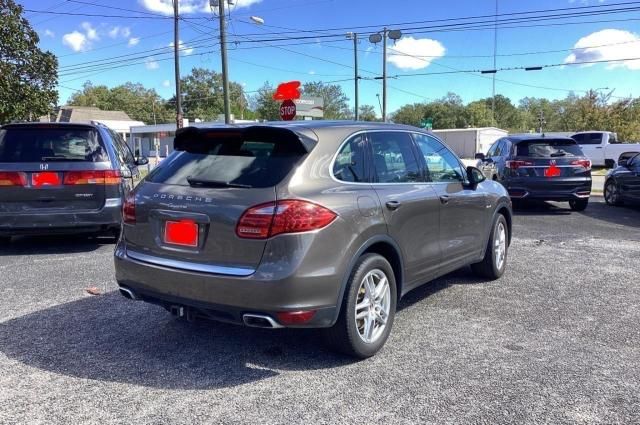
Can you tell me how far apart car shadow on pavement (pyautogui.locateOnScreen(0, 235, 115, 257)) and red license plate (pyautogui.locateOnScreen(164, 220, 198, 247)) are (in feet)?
14.6

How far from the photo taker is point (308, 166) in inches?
141

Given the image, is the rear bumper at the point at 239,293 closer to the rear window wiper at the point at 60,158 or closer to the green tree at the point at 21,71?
the rear window wiper at the point at 60,158

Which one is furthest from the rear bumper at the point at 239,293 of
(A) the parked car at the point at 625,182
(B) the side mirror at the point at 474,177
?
(A) the parked car at the point at 625,182

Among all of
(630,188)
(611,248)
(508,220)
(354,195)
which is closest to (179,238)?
(354,195)

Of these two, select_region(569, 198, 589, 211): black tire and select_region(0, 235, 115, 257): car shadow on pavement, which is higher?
select_region(569, 198, 589, 211): black tire

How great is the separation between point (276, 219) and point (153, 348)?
5.23 ft

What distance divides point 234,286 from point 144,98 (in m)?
126

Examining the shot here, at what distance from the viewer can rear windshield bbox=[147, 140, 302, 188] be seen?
3529 millimetres

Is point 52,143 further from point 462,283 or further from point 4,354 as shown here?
point 462,283

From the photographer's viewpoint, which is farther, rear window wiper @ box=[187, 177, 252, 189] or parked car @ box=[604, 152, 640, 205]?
parked car @ box=[604, 152, 640, 205]

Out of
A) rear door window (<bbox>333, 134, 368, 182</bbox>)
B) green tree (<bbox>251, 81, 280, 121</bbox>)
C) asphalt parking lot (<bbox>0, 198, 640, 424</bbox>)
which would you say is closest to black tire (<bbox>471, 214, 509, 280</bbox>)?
asphalt parking lot (<bbox>0, 198, 640, 424</bbox>)

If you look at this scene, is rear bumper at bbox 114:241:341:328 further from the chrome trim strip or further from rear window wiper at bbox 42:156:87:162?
rear window wiper at bbox 42:156:87:162

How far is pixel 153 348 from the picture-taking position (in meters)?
4.09

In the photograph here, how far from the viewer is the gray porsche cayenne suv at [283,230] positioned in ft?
11.0
